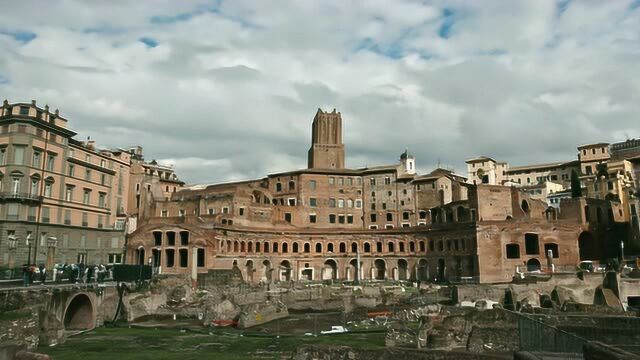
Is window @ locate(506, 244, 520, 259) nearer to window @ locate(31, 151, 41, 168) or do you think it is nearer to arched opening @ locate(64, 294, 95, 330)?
arched opening @ locate(64, 294, 95, 330)

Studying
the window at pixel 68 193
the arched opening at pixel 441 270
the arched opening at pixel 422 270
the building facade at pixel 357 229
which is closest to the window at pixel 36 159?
the window at pixel 68 193

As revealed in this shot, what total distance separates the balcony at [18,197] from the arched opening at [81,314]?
639 inches

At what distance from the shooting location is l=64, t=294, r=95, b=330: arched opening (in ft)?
91.0

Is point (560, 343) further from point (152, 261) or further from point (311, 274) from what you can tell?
point (311, 274)

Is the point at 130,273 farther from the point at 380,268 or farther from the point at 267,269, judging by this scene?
the point at 380,268

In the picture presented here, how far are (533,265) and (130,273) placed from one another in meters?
41.1

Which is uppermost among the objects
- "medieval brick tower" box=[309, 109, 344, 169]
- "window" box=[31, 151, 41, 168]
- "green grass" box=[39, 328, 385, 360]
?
"medieval brick tower" box=[309, 109, 344, 169]

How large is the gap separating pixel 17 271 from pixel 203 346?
55.7ft

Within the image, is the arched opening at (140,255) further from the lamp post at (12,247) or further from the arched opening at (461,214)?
the arched opening at (461,214)

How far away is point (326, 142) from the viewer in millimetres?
82688

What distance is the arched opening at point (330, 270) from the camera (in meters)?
69.1

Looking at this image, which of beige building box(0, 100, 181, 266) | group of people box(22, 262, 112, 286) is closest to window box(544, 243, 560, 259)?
group of people box(22, 262, 112, 286)

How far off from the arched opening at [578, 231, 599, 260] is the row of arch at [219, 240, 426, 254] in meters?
18.4

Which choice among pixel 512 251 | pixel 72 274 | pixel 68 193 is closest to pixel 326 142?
pixel 512 251
